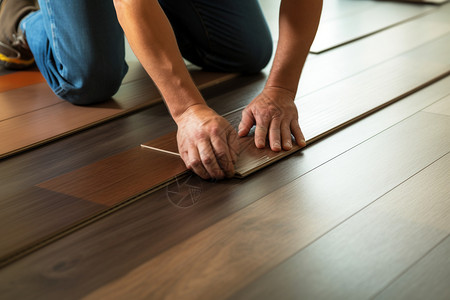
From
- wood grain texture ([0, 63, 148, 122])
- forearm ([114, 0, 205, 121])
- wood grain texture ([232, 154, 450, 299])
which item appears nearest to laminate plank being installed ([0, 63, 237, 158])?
wood grain texture ([0, 63, 148, 122])

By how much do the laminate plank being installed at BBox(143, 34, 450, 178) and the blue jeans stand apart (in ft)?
1.33

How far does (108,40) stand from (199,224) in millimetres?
989

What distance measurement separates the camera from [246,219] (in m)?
1.16

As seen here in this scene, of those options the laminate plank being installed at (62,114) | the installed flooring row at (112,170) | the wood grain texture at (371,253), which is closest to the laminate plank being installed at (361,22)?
the installed flooring row at (112,170)

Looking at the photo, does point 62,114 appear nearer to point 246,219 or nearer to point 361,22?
point 246,219

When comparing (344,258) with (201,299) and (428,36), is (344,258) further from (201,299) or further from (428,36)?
(428,36)

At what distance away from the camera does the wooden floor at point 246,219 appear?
97cm

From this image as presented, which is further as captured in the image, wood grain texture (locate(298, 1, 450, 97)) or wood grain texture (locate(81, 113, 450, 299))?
wood grain texture (locate(298, 1, 450, 97))

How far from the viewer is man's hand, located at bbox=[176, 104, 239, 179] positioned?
4.27 feet

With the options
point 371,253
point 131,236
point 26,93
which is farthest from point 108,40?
point 371,253

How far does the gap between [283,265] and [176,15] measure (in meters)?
1.42

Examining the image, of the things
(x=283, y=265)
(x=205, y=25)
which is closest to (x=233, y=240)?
(x=283, y=265)

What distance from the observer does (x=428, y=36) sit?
2463mm

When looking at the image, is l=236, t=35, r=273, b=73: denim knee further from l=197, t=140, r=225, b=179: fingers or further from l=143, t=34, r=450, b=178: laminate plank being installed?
l=197, t=140, r=225, b=179: fingers
